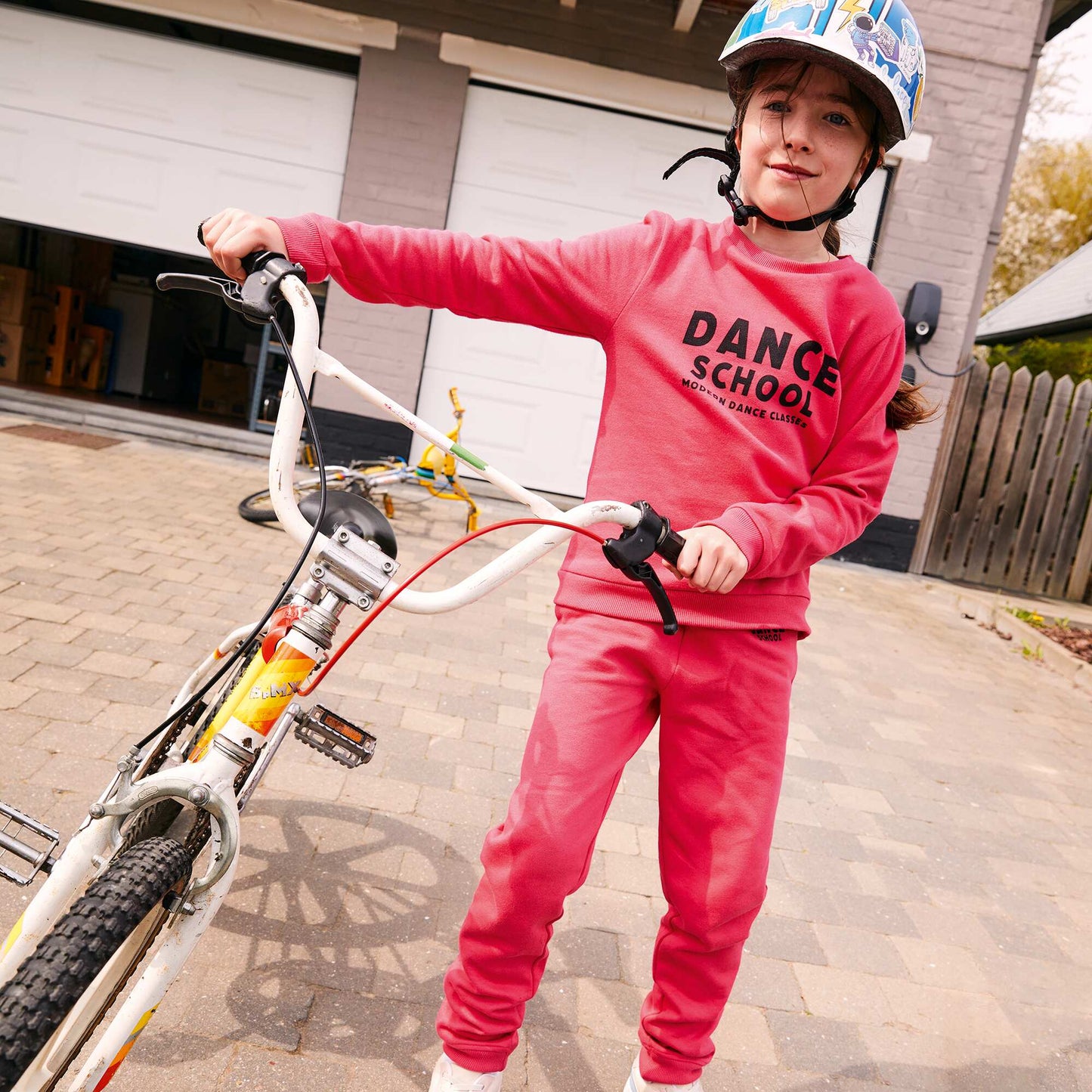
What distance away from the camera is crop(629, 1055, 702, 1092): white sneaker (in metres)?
1.87

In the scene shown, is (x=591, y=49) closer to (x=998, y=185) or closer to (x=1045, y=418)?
(x=998, y=185)

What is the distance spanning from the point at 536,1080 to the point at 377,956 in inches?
19.0

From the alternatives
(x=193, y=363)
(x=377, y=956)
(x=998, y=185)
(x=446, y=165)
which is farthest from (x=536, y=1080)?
(x=193, y=363)

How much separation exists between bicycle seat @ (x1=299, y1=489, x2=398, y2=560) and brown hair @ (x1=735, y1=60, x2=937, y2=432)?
1.02 metres

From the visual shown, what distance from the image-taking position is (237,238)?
5.12 ft

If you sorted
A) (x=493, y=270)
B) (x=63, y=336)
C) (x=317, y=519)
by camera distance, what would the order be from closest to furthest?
(x=317, y=519), (x=493, y=270), (x=63, y=336)

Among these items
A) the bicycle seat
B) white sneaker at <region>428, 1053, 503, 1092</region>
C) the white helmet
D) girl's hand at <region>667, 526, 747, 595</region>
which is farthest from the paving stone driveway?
the white helmet

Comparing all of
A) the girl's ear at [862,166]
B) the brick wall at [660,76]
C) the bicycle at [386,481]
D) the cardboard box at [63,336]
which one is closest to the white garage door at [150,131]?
the brick wall at [660,76]

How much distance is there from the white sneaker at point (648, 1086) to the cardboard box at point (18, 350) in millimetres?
9223

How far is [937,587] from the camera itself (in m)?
8.05

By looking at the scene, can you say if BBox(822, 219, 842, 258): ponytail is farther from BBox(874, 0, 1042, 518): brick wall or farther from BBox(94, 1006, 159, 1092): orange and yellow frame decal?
BBox(874, 0, 1042, 518): brick wall

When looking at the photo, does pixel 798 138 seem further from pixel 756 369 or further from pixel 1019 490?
pixel 1019 490

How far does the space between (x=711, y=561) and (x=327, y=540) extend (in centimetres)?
61

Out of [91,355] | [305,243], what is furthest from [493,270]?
[91,355]
